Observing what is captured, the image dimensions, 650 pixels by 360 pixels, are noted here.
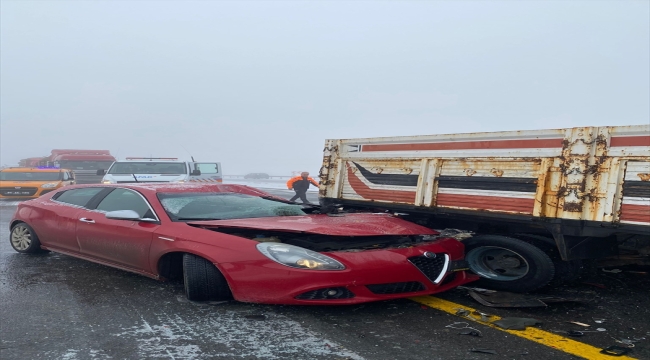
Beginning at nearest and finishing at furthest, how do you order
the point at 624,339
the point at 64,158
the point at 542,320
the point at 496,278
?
the point at 624,339 → the point at 542,320 → the point at 496,278 → the point at 64,158

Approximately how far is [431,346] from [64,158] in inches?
984

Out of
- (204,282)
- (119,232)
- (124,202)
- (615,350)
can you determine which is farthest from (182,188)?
(615,350)

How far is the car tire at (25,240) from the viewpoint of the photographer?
20.6 feet

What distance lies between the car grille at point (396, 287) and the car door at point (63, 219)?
345 cm

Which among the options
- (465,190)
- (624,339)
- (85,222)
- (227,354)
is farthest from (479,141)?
(85,222)

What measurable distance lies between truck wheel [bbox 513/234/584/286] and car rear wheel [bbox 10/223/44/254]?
5.57 m

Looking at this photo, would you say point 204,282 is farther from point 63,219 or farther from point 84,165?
point 84,165

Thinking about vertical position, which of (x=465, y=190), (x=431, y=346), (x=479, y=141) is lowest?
(x=431, y=346)

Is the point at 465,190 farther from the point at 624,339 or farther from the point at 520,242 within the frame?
the point at 624,339

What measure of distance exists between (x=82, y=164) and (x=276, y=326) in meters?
24.1

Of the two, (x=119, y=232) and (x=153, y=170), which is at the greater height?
(x=153, y=170)

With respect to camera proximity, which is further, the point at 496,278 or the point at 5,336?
the point at 496,278

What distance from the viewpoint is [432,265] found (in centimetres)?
422

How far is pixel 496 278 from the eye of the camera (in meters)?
Answer: 4.88
